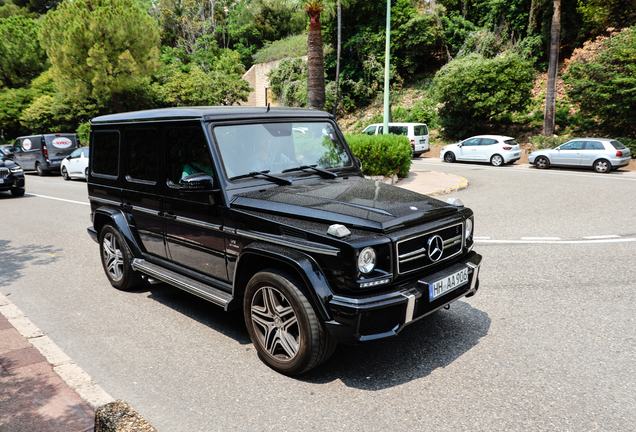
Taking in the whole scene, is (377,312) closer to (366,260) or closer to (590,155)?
(366,260)

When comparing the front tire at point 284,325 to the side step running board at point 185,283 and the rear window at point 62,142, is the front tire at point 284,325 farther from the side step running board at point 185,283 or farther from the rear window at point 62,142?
the rear window at point 62,142

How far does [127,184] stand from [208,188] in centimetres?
173

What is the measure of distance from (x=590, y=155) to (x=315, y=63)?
12.4 meters

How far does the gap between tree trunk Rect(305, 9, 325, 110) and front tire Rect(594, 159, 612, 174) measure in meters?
12.2

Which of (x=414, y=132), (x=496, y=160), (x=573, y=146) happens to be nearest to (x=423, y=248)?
(x=573, y=146)

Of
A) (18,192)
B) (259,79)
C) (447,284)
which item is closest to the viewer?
(447,284)

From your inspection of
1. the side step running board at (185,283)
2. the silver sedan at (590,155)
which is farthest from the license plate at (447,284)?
the silver sedan at (590,155)

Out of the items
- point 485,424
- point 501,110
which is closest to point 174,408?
point 485,424

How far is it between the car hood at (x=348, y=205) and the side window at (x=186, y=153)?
0.53 m

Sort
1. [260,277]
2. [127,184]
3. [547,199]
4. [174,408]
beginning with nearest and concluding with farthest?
[174,408] → [260,277] → [127,184] → [547,199]

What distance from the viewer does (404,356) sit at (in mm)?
3898

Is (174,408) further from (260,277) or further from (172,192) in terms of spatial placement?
(172,192)

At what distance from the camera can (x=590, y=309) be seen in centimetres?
480

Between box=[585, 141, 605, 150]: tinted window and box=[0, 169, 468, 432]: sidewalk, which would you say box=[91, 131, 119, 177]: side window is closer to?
box=[0, 169, 468, 432]: sidewalk
